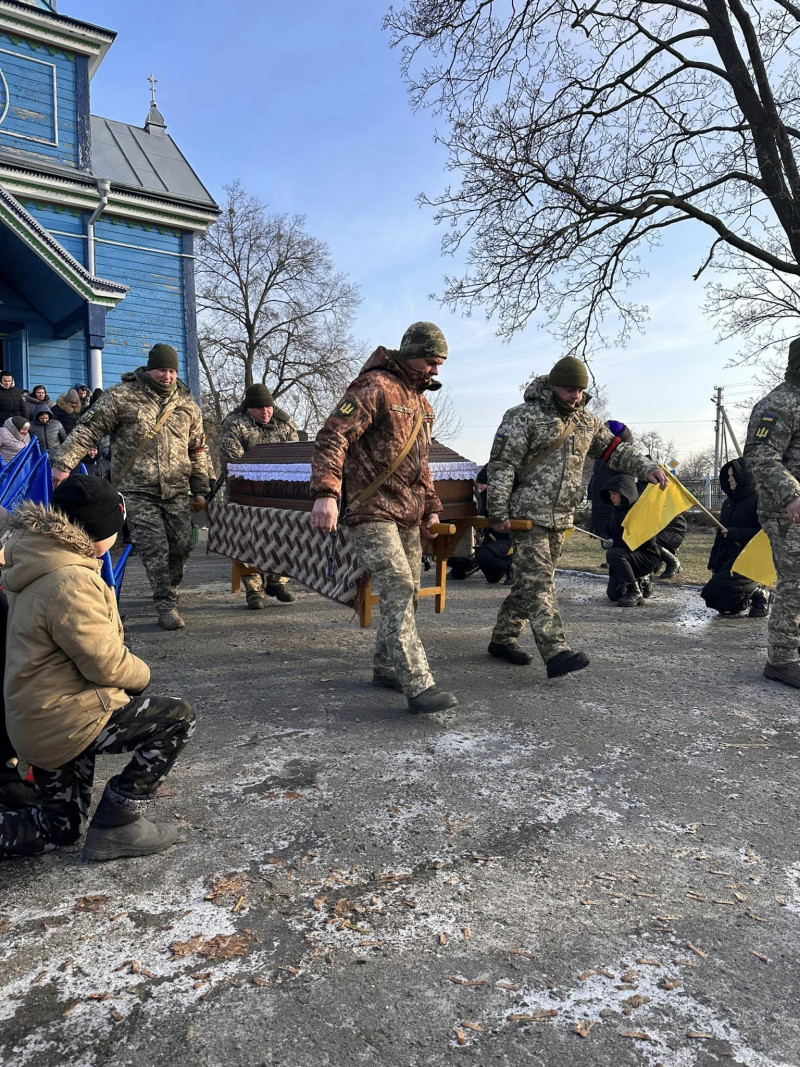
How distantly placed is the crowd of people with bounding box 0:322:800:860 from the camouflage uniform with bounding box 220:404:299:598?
0.02 meters

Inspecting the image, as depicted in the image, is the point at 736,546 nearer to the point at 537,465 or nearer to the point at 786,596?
the point at 786,596

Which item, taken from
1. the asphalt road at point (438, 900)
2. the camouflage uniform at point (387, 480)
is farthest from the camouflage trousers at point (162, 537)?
the camouflage uniform at point (387, 480)

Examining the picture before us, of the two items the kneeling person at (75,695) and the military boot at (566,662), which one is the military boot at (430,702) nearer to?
the military boot at (566,662)

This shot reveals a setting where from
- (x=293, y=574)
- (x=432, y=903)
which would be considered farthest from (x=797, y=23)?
(x=432, y=903)

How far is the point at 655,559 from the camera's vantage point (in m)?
7.71

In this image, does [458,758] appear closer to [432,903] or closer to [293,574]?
[432,903]

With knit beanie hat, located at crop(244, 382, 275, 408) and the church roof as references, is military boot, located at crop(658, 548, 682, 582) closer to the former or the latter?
knit beanie hat, located at crop(244, 382, 275, 408)

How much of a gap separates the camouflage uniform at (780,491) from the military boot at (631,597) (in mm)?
2563

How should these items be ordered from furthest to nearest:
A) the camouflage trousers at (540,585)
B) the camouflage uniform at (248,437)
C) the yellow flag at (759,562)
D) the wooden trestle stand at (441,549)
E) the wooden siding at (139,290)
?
1. the wooden siding at (139,290)
2. the camouflage uniform at (248,437)
3. the yellow flag at (759,562)
4. the wooden trestle stand at (441,549)
5. the camouflage trousers at (540,585)

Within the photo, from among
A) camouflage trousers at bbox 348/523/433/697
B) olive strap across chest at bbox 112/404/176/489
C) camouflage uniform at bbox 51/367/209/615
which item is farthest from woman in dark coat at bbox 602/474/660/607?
olive strap across chest at bbox 112/404/176/489

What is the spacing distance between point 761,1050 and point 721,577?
5.65 m

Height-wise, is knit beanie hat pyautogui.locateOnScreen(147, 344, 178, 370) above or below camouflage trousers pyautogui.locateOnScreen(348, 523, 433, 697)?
above

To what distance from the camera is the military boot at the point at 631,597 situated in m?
7.42

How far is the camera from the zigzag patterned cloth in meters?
5.23
